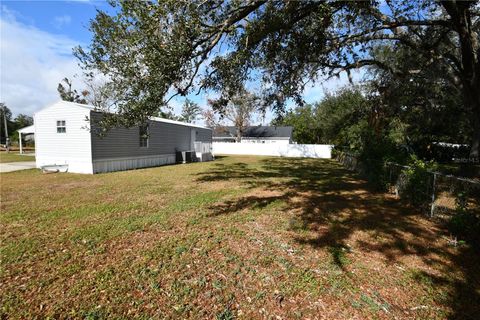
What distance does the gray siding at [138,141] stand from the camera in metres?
13.1

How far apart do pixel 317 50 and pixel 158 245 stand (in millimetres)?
6637

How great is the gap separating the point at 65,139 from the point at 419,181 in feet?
47.8

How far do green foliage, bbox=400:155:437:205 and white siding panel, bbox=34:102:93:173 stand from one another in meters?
12.6

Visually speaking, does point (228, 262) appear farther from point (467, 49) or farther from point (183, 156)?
point (183, 156)

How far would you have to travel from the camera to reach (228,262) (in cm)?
384

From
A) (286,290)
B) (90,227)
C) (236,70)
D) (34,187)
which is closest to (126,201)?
(90,227)

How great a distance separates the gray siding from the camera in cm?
1306

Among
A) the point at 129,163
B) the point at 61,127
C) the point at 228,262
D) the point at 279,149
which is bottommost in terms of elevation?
the point at 228,262

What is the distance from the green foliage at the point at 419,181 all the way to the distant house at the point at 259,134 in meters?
33.3

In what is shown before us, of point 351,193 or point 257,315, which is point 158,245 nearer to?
point 257,315

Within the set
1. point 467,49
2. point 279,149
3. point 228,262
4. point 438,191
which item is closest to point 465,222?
point 438,191

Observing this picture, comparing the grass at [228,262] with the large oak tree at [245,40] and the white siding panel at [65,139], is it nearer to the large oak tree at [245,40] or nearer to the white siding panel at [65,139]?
the large oak tree at [245,40]

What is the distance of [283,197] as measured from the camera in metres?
8.10

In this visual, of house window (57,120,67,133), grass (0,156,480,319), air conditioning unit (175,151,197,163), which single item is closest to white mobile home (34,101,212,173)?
house window (57,120,67,133)
